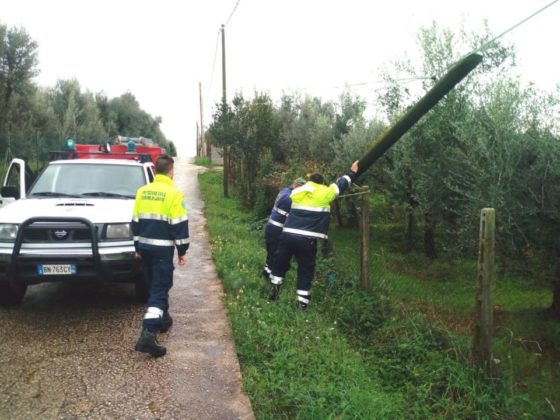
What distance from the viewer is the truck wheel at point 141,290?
5820 millimetres

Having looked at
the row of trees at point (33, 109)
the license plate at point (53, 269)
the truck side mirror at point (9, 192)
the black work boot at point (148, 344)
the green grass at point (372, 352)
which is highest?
the row of trees at point (33, 109)

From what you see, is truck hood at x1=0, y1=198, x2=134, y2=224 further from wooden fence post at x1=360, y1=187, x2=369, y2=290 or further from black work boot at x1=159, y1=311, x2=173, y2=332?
wooden fence post at x1=360, y1=187, x2=369, y2=290

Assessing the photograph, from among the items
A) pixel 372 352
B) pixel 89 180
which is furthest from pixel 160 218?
pixel 372 352

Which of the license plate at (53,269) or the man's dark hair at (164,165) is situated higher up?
the man's dark hair at (164,165)

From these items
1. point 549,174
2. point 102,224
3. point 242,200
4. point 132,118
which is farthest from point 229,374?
point 132,118

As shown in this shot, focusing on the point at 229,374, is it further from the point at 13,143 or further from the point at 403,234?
the point at 13,143

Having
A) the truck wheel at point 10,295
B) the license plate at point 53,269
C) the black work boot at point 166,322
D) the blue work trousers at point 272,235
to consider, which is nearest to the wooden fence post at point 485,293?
the black work boot at point 166,322

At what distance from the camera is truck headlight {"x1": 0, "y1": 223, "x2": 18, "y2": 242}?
201 inches

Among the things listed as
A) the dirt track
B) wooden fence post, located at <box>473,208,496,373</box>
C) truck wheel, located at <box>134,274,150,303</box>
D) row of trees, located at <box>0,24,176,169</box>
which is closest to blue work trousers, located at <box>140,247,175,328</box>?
the dirt track

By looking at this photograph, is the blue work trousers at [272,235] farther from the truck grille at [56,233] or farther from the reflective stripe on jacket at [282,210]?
the truck grille at [56,233]

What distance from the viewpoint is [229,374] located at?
4230 millimetres

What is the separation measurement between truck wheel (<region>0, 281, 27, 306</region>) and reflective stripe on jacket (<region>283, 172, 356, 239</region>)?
323 centimetres

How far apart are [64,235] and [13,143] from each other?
1721cm

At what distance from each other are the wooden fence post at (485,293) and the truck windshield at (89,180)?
426 cm
